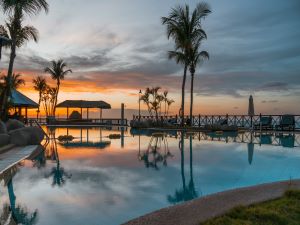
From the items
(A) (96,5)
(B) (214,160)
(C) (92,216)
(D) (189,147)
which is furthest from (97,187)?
(A) (96,5)

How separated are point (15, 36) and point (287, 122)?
16.9 meters

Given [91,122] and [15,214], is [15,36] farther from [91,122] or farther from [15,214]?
[91,122]

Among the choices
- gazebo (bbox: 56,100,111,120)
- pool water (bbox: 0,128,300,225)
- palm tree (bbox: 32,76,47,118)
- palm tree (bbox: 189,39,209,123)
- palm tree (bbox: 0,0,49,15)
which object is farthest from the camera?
palm tree (bbox: 32,76,47,118)

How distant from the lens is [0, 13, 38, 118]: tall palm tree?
15.8 meters

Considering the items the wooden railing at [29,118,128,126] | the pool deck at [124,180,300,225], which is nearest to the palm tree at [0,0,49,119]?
the pool deck at [124,180,300,225]

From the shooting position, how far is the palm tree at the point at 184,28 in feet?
78.2

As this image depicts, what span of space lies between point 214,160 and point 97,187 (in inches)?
191

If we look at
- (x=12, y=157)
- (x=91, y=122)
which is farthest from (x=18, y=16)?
(x=91, y=122)

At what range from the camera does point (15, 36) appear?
1680 centimetres

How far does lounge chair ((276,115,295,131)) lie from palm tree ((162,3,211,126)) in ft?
21.8

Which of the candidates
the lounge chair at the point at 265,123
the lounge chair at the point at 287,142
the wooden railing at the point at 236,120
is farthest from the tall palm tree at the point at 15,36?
the lounge chair at the point at 265,123

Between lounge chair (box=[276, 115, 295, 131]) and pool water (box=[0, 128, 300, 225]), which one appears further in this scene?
lounge chair (box=[276, 115, 295, 131])

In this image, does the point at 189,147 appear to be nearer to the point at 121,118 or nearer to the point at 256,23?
the point at 256,23

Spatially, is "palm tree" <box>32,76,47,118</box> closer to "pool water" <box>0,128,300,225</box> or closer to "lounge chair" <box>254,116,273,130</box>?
"lounge chair" <box>254,116,273,130</box>
